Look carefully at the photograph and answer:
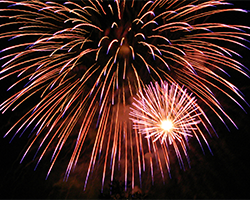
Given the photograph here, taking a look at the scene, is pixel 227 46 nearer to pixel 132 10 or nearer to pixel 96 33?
pixel 132 10

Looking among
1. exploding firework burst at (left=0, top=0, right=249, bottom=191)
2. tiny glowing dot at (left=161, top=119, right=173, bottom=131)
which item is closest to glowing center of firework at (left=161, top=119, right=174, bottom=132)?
tiny glowing dot at (left=161, top=119, right=173, bottom=131)

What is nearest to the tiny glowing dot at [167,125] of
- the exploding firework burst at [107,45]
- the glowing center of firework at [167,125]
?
the glowing center of firework at [167,125]

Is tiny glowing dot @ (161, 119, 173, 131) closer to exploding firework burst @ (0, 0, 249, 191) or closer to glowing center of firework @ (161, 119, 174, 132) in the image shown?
glowing center of firework @ (161, 119, 174, 132)

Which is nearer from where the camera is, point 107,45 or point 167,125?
point 167,125

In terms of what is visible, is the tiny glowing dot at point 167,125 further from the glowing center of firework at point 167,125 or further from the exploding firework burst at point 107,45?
the exploding firework burst at point 107,45

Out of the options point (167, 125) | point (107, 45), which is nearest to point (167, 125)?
point (167, 125)

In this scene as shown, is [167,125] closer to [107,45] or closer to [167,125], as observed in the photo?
[167,125]

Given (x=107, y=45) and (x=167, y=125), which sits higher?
(x=107, y=45)

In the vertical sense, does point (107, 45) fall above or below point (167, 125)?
above
